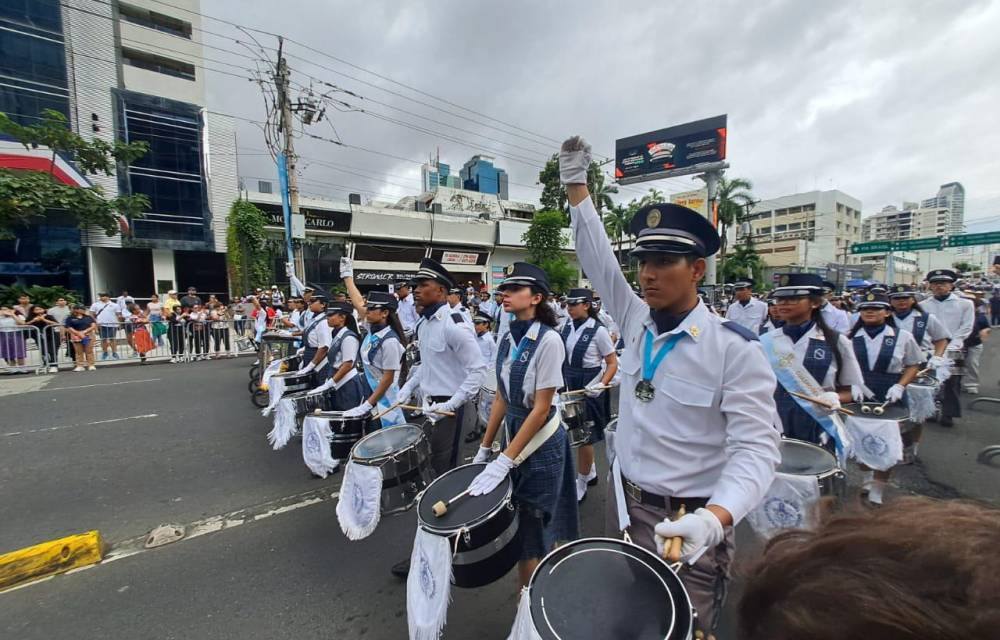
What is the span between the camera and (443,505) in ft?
6.99

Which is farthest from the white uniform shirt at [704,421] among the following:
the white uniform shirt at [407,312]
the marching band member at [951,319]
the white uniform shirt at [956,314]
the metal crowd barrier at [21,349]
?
the metal crowd barrier at [21,349]

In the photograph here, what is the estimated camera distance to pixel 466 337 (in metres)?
3.66

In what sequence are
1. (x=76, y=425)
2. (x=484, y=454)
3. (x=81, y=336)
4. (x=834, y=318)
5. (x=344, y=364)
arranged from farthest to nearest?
(x=81, y=336) < (x=76, y=425) < (x=834, y=318) < (x=344, y=364) < (x=484, y=454)

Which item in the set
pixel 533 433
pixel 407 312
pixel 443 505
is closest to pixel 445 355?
pixel 533 433

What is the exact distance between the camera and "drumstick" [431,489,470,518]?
2.10 metres

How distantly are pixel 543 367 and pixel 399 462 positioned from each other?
1267 mm

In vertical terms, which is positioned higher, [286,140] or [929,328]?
[286,140]

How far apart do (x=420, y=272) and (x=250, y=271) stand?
2507 cm

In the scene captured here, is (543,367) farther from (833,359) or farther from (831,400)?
(833,359)

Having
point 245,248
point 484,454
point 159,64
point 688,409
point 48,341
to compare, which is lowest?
point 48,341

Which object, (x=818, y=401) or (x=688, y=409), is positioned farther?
(x=818, y=401)

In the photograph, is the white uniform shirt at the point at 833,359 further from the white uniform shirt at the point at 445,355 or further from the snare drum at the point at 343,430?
the snare drum at the point at 343,430

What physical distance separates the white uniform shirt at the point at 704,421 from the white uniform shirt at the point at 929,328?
557 cm

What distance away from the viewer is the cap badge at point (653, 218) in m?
1.93
